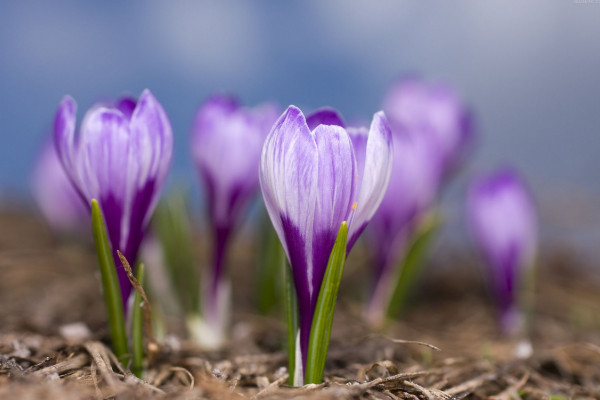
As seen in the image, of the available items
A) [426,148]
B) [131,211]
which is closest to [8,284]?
[131,211]

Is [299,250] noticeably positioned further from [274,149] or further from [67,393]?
[67,393]

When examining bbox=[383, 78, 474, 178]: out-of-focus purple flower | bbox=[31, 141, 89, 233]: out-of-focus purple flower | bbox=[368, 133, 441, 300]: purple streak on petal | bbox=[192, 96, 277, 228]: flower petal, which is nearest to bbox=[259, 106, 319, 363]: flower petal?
bbox=[192, 96, 277, 228]: flower petal

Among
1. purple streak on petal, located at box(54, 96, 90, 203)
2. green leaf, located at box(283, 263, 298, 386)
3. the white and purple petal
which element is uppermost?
purple streak on petal, located at box(54, 96, 90, 203)

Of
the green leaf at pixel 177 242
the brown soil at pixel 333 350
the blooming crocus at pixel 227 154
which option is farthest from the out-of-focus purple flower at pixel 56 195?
the blooming crocus at pixel 227 154

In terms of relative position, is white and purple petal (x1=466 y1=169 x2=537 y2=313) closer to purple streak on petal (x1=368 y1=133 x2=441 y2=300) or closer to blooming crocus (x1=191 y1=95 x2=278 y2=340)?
purple streak on petal (x1=368 y1=133 x2=441 y2=300)

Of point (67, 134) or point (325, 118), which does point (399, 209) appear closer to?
point (325, 118)

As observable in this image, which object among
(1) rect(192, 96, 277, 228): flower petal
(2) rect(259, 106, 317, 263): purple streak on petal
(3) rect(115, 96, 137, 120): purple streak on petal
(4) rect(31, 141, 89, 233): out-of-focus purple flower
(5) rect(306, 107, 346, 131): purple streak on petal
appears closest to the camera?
(2) rect(259, 106, 317, 263): purple streak on petal

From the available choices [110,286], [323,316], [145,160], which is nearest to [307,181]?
[323,316]
